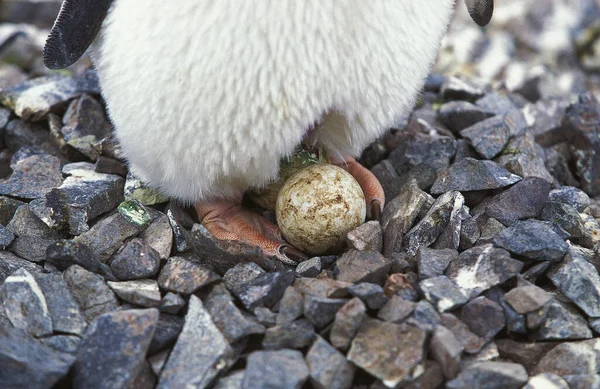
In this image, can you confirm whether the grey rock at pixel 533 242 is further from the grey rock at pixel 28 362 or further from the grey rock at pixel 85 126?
the grey rock at pixel 85 126

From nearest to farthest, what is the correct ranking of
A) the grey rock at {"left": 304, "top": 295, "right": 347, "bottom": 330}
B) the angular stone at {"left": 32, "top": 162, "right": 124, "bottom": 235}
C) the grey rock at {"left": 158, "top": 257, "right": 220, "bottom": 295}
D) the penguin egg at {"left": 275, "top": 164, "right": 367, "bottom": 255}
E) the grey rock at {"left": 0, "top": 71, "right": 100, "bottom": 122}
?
the grey rock at {"left": 304, "top": 295, "right": 347, "bottom": 330} → the grey rock at {"left": 158, "top": 257, "right": 220, "bottom": 295} → the penguin egg at {"left": 275, "top": 164, "right": 367, "bottom": 255} → the angular stone at {"left": 32, "top": 162, "right": 124, "bottom": 235} → the grey rock at {"left": 0, "top": 71, "right": 100, "bottom": 122}

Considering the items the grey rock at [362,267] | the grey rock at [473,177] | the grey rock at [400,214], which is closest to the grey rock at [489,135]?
the grey rock at [473,177]

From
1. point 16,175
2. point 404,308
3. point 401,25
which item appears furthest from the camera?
point 16,175

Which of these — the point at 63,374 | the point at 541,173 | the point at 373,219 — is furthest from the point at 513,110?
the point at 63,374

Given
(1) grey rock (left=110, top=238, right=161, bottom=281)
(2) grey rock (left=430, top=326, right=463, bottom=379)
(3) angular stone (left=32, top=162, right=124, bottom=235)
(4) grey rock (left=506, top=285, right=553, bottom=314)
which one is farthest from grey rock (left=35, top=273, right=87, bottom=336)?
(4) grey rock (left=506, top=285, right=553, bottom=314)

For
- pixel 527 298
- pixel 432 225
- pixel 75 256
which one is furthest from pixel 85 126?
pixel 527 298

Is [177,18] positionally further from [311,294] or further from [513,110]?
[513,110]

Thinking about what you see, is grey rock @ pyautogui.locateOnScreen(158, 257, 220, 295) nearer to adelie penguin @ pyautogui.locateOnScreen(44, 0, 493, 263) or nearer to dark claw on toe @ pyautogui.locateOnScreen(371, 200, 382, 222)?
adelie penguin @ pyautogui.locateOnScreen(44, 0, 493, 263)
